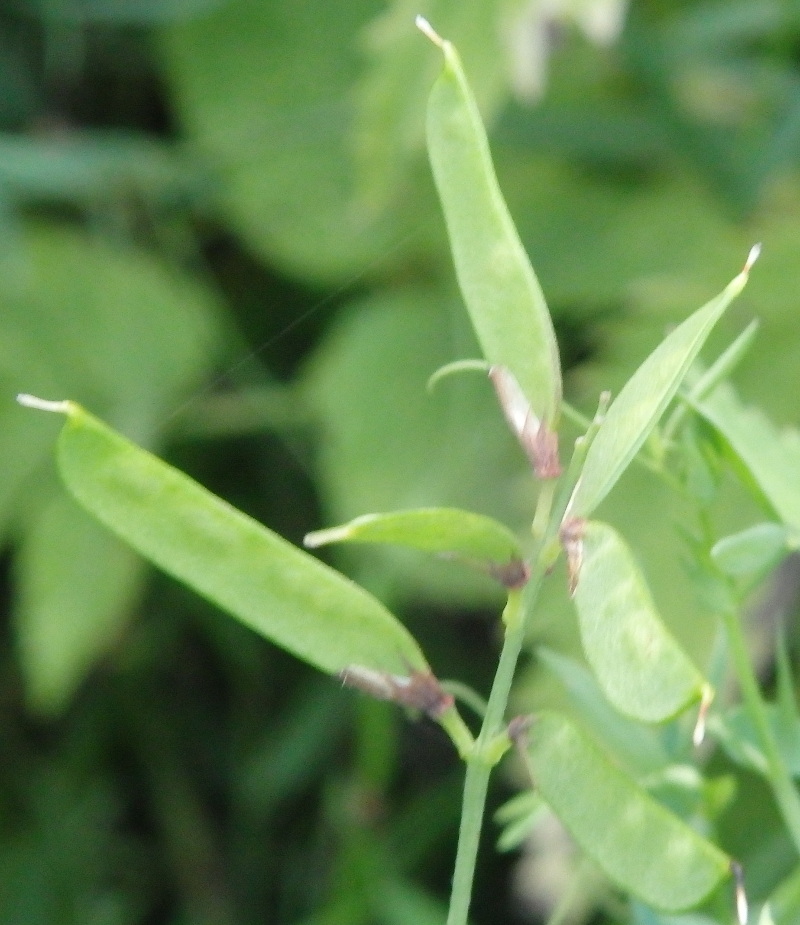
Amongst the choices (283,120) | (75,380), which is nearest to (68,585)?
(75,380)

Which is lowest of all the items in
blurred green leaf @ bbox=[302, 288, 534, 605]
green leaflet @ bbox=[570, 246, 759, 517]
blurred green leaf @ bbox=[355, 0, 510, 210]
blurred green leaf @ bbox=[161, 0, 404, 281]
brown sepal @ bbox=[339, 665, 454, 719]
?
blurred green leaf @ bbox=[302, 288, 534, 605]

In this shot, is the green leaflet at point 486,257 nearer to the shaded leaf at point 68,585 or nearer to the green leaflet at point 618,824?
the green leaflet at point 618,824

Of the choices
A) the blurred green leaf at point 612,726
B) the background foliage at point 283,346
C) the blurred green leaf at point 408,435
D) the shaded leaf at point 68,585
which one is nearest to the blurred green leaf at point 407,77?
the background foliage at point 283,346

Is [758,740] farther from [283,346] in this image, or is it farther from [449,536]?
[283,346]

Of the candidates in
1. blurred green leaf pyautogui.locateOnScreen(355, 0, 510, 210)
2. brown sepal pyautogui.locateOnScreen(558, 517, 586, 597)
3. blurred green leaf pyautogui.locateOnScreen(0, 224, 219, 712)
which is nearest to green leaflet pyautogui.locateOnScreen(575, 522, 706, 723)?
brown sepal pyautogui.locateOnScreen(558, 517, 586, 597)

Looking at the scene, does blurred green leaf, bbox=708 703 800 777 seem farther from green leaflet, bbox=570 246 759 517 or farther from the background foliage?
the background foliage

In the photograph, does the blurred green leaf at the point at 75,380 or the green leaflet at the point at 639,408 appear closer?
the green leaflet at the point at 639,408
